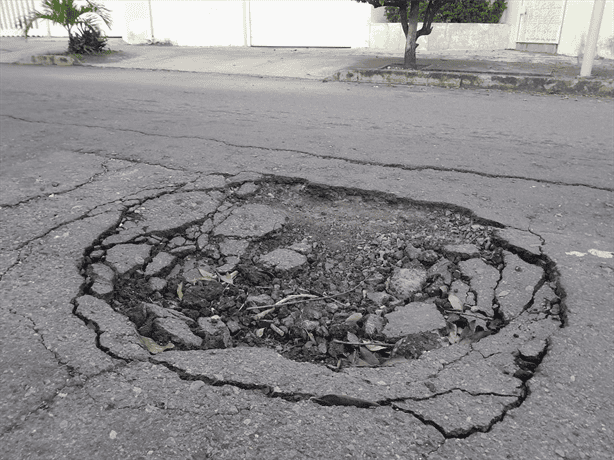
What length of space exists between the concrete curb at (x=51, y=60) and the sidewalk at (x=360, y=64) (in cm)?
2

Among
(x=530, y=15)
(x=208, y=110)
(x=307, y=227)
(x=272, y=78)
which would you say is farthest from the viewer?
(x=530, y=15)

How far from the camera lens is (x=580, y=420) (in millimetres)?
1583

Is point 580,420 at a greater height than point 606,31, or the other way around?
point 606,31

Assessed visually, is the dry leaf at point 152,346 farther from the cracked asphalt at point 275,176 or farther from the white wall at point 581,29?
the white wall at point 581,29

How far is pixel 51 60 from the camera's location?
11.3 m

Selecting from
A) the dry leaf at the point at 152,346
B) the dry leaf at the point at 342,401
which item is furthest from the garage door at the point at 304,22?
the dry leaf at the point at 342,401

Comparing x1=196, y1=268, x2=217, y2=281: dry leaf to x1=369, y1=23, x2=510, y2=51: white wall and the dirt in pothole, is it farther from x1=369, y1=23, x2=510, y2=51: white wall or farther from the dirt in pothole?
x1=369, y1=23, x2=510, y2=51: white wall

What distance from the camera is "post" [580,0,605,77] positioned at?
23.4 feet

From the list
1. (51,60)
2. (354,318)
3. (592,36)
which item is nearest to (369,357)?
(354,318)

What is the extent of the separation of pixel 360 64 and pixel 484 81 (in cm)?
285

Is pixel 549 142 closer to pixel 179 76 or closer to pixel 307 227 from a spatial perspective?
pixel 307 227

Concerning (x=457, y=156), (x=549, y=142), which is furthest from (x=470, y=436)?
(x=549, y=142)

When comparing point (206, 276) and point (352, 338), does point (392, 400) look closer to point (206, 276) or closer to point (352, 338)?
point (352, 338)

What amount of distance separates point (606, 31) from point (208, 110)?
28.5 ft
